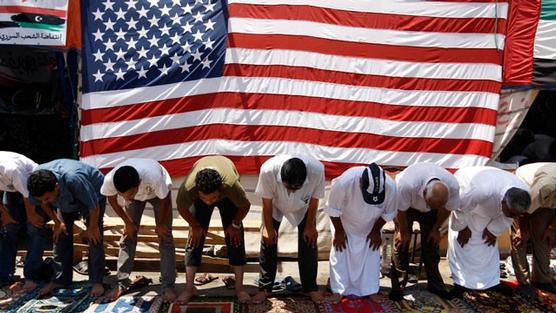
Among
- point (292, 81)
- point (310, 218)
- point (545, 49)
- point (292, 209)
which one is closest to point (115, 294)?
point (292, 209)

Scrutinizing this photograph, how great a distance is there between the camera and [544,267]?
4449 millimetres

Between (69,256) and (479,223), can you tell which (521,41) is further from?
(69,256)

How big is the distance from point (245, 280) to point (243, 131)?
1720 millimetres

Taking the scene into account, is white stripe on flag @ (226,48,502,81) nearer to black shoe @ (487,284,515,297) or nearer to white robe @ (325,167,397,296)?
white robe @ (325,167,397,296)

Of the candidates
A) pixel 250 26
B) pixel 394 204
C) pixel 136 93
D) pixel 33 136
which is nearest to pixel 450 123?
pixel 394 204

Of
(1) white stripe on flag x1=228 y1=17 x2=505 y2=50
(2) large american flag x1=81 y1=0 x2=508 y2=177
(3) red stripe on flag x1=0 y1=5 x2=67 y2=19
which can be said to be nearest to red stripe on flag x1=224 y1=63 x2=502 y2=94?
(2) large american flag x1=81 y1=0 x2=508 y2=177

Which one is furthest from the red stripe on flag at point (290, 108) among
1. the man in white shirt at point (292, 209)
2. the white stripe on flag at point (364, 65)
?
the man in white shirt at point (292, 209)

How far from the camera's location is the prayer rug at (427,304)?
4.02 meters

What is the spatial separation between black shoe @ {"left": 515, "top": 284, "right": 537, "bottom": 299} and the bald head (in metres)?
1.22

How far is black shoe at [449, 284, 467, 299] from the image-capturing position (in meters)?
4.28

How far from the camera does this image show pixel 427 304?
4125mm

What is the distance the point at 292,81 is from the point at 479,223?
100 inches

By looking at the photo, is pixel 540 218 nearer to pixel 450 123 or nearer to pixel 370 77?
pixel 450 123

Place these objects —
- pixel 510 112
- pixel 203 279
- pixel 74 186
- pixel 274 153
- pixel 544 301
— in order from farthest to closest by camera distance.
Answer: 1. pixel 510 112
2. pixel 274 153
3. pixel 203 279
4. pixel 544 301
5. pixel 74 186
